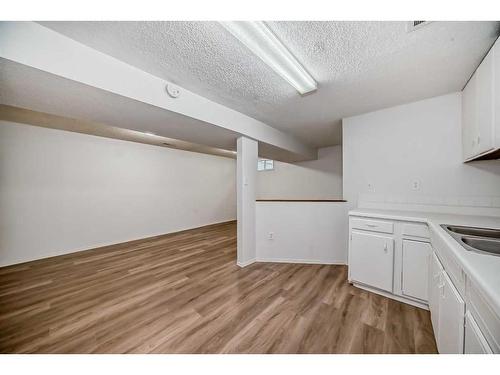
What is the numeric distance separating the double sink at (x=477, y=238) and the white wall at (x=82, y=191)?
490 centimetres

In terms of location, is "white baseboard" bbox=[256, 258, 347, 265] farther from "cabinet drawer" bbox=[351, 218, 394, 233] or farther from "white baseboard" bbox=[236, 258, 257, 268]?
"cabinet drawer" bbox=[351, 218, 394, 233]

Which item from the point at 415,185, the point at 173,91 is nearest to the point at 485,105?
the point at 415,185

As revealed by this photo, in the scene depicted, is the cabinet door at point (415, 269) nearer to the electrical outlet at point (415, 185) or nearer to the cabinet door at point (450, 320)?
the cabinet door at point (450, 320)

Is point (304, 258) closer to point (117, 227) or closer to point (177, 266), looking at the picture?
point (177, 266)

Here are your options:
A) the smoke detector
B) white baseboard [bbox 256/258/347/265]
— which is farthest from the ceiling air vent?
white baseboard [bbox 256/258/347/265]

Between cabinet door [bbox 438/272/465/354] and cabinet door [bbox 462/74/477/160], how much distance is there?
1365 mm

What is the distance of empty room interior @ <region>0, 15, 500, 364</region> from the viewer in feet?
4.02

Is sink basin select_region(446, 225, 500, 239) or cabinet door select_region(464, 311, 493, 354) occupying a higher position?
sink basin select_region(446, 225, 500, 239)

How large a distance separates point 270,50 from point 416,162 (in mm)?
2162

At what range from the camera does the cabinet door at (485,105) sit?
51.5 inches

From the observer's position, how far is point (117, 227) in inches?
150

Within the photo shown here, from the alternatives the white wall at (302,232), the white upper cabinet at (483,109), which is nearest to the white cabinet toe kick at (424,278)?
the white wall at (302,232)

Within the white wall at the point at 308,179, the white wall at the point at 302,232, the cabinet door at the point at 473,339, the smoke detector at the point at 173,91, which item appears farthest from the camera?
the white wall at the point at 308,179
